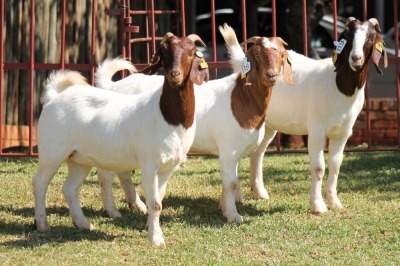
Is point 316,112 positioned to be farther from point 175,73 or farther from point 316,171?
point 175,73

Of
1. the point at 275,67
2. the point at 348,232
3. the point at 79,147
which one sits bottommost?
the point at 348,232

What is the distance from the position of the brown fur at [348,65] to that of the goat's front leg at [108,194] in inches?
99.3

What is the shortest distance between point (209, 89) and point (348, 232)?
81.9 inches

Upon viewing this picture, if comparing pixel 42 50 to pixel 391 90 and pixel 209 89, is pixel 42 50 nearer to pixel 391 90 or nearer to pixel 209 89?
pixel 209 89

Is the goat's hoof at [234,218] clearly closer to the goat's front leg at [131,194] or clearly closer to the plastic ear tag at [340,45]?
the goat's front leg at [131,194]

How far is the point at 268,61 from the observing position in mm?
9109

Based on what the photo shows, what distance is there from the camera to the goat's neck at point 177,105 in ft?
27.7

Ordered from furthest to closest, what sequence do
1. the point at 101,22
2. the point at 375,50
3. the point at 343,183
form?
the point at 101,22 → the point at 343,183 → the point at 375,50

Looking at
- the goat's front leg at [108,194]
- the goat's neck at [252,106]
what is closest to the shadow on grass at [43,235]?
the goat's front leg at [108,194]

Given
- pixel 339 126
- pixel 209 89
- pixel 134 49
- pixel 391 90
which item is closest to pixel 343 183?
pixel 339 126

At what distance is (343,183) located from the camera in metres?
11.6

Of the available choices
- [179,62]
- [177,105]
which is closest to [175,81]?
A: [179,62]

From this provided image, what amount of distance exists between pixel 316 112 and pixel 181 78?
7.19 ft

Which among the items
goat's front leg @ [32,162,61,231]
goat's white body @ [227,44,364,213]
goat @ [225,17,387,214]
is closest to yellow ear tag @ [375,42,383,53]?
goat @ [225,17,387,214]
